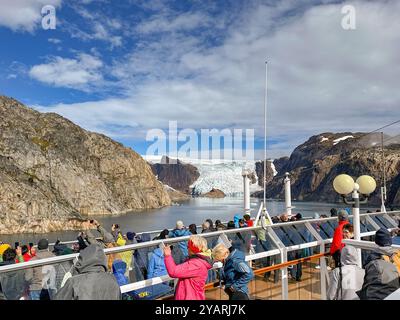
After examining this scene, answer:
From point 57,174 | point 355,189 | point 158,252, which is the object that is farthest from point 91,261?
point 57,174

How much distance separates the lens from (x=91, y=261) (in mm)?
3416

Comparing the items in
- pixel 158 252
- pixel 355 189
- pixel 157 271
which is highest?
pixel 355 189

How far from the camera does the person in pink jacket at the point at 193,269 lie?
426 cm

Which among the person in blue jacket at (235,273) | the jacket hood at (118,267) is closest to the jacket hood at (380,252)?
the person in blue jacket at (235,273)

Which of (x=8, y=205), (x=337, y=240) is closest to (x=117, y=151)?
(x=8, y=205)

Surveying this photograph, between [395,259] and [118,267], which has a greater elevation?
[395,259]

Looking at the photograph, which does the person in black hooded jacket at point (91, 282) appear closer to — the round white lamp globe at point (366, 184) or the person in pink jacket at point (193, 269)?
the person in pink jacket at point (193, 269)

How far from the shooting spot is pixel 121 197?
15900 centimetres

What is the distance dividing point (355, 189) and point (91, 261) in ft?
20.3

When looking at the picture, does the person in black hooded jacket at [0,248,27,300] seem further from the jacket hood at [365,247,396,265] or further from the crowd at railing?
the jacket hood at [365,247,396,265]

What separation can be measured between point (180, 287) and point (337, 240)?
359 cm

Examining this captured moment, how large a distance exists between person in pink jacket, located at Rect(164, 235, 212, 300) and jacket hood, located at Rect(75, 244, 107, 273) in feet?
3.25

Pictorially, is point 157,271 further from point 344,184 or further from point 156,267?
point 344,184

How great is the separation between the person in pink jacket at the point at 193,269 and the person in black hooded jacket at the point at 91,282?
97 centimetres
